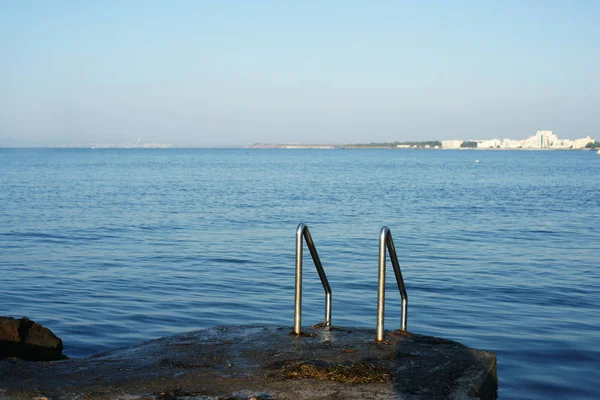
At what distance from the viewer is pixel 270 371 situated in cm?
471

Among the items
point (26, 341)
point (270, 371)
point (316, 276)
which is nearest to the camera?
point (270, 371)

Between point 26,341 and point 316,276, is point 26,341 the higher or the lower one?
the higher one

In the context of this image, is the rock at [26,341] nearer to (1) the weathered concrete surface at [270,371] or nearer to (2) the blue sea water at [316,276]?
(1) the weathered concrete surface at [270,371]

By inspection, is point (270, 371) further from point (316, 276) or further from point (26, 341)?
point (316, 276)

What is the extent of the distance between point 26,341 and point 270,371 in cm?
241

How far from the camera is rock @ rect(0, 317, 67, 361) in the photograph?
Answer: 580 centimetres

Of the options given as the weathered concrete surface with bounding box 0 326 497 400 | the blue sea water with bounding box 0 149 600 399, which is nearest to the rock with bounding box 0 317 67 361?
the weathered concrete surface with bounding box 0 326 497 400

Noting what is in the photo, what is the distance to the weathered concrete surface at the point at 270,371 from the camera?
4.29 meters

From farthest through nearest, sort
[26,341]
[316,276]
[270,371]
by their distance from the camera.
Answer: [316,276], [26,341], [270,371]

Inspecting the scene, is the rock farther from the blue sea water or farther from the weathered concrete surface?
the blue sea water

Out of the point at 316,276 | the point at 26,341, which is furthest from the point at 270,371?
the point at 316,276

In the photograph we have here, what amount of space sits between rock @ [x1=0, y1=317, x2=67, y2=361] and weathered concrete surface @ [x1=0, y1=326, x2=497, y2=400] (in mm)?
735

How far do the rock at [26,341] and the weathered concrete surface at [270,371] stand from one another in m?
0.74

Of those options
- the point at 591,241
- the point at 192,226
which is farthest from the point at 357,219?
the point at 591,241
